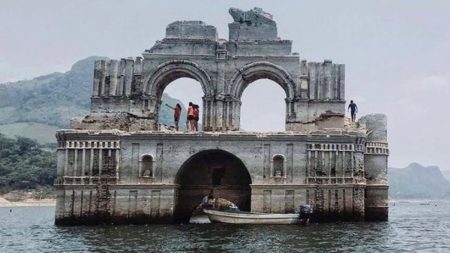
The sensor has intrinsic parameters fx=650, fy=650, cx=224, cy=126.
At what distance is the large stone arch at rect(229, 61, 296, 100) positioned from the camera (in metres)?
40.3

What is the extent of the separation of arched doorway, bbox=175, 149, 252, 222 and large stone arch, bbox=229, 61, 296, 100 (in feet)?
14.3

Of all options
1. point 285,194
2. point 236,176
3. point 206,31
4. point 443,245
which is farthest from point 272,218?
point 206,31

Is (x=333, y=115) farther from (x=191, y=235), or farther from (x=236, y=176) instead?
(x=191, y=235)

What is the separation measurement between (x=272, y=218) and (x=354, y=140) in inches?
260

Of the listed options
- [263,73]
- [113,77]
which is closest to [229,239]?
[263,73]

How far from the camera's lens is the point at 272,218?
36.0 m

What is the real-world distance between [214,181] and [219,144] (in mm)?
4847

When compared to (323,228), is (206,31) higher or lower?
higher

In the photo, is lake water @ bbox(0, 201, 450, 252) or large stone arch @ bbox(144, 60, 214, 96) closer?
lake water @ bbox(0, 201, 450, 252)

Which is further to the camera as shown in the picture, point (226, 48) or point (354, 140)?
point (226, 48)

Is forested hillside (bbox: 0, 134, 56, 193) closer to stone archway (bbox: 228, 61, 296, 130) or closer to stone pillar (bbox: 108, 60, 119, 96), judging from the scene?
stone pillar (bbox: 108, 60, 119, 96)

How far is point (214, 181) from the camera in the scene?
41312 millimetres

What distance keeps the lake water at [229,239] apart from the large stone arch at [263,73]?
8.87 m

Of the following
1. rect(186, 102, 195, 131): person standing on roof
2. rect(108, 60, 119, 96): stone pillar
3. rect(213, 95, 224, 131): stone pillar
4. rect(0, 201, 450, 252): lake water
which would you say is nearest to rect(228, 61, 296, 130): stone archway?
rect(213, 95, 224, 131): stone pillar
